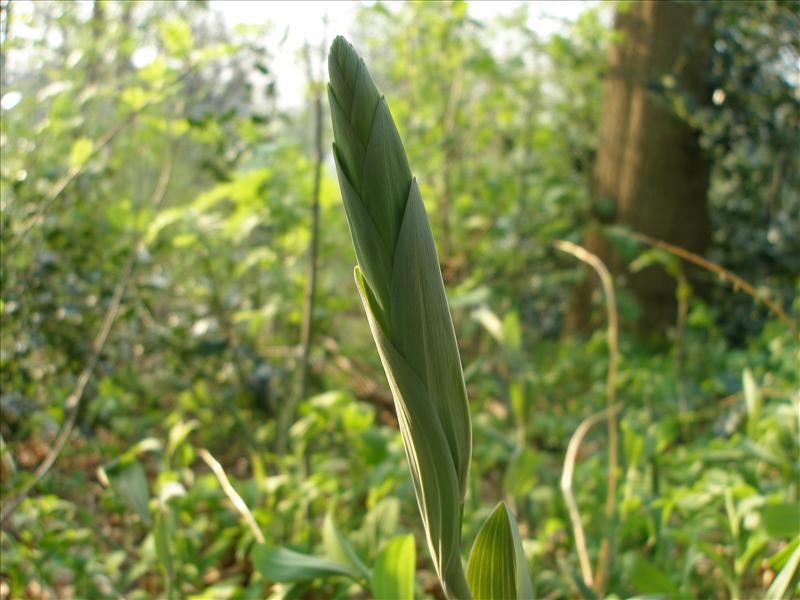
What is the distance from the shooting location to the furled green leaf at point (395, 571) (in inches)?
29.2

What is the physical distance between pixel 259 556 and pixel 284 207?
142 centimetres

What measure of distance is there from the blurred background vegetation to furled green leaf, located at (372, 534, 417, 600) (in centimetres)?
11

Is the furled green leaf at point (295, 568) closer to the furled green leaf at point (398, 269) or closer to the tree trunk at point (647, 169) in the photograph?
the furled green leaf at point (398, 269)

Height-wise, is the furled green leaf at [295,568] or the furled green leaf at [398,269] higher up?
the furled green leaf at [398,269]

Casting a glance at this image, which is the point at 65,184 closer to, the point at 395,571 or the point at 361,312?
the point at 395,571

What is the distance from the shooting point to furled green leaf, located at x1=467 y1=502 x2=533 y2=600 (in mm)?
526

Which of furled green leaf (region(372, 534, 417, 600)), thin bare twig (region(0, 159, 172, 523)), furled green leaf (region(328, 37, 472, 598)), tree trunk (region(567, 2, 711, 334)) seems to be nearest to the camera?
furled green leaf (region(328, 37, 472, 598))

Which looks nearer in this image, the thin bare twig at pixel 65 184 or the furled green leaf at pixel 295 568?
the furled green leaf at pixel 295 568

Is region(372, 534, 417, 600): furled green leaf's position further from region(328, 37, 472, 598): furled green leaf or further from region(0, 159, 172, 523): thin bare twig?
region(0, 159, 172, 523): thin bare twig

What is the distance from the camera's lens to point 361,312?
3133mm

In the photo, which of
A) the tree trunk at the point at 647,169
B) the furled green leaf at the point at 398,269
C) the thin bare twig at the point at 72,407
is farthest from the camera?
the tree trunk at the point at 647,169

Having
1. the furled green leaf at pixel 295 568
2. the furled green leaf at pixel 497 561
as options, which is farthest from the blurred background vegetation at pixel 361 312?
the furled green leaf at pixel 497 561

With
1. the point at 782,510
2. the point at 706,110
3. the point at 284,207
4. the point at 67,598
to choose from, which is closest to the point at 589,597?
the point at 782,510

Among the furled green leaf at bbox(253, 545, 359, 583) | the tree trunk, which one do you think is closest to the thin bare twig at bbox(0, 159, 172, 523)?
the furled green leaf at bbox(253, 545, 359, 583)
